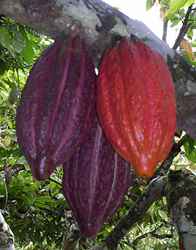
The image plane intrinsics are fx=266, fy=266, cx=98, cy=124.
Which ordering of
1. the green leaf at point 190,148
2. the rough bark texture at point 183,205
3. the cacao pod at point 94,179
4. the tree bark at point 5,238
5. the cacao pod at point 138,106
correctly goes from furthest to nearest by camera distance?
the green leaf at point 190,148 < the tree bark at point 5,238 < the rough bark texture at point 183,205 < the cacao pod at point 94,179 < the cacao pod at point 138,106

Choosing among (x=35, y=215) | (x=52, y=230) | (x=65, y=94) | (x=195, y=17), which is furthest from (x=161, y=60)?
(x=52, y=230)

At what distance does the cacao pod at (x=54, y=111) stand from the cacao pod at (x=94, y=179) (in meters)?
0.07

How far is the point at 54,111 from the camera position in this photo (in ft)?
2.24

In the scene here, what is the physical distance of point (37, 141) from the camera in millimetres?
688

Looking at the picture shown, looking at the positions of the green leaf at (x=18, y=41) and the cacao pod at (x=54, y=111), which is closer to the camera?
the cacao pod at (x=54, y=111)

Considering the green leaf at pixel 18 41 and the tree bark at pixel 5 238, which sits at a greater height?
the green leaf at pixel 18 41

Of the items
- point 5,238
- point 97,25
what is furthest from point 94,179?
point 5,238

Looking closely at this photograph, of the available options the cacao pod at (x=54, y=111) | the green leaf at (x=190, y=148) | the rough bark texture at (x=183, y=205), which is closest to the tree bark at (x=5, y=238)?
the rough bark texture at (x=183, y=205)

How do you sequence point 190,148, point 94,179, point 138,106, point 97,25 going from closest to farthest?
point 138,106 → point 94,179 → point 97,25 → point 190,148

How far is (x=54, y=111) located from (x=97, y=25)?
368 mm

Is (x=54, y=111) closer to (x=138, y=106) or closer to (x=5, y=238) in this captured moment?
(x=138, y=106)

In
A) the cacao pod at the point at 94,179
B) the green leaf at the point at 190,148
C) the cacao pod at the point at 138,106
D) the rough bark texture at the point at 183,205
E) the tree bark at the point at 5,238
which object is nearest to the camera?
the cacao pod at the point at 138,106

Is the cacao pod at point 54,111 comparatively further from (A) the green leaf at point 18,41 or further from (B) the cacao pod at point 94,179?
(A) the green leaf at point 18,41

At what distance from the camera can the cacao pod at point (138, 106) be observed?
65 centimetres
